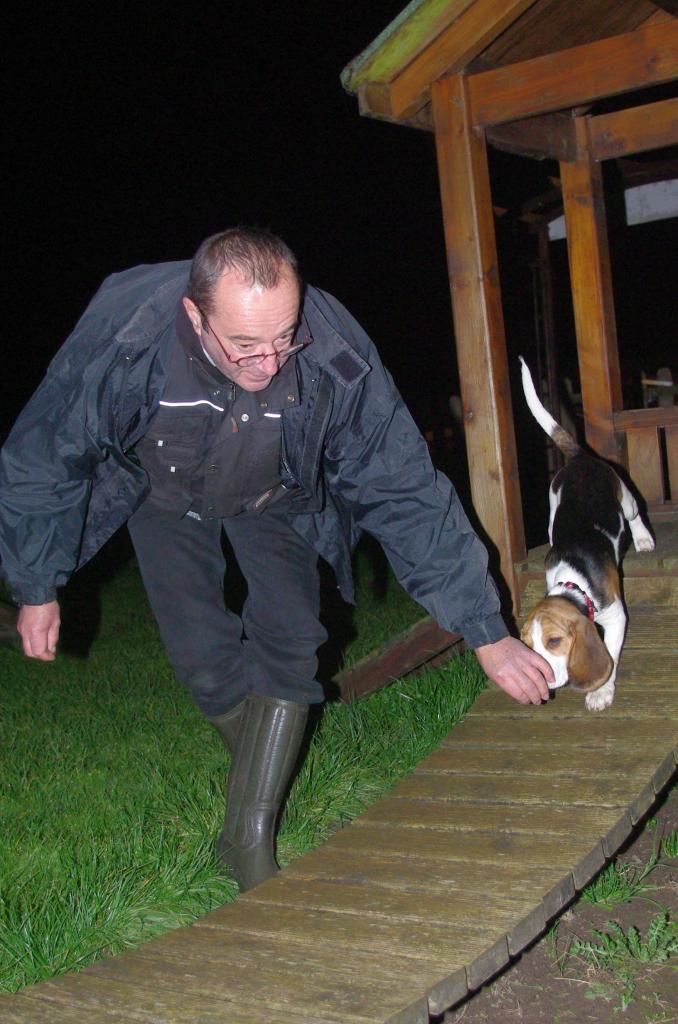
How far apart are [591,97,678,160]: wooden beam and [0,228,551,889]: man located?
12.4ft

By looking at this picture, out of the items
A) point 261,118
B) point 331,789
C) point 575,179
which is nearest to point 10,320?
point 261,118

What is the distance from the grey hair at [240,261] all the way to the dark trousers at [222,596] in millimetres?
745

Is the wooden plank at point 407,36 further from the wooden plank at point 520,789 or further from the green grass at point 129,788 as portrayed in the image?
the wooden plank at point 520,789

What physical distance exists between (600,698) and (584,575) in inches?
23.0

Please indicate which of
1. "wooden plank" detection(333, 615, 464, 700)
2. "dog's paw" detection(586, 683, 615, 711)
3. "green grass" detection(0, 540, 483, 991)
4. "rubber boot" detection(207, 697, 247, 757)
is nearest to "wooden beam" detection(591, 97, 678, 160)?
"wooden plank" detection(333, 615, 464, 700)

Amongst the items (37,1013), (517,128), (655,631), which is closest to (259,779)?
(37,1013)

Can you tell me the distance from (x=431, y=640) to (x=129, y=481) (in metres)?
2.58

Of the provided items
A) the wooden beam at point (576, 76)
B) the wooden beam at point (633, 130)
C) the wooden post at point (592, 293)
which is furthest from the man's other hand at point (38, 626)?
the wooden beam at point (633, 130)

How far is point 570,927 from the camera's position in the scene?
3111 mm

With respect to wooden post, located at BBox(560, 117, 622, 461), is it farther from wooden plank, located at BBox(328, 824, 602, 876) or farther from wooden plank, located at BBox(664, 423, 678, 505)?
wooden plank, located at BBox(328, 824, 602, 876)

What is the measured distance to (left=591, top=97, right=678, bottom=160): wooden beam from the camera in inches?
226

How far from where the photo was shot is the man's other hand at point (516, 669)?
2.54 meters

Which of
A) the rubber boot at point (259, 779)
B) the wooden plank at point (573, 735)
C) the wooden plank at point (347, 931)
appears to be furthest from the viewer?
the wooden plank at point (573, 735)

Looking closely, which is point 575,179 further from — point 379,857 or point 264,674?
point 379,857
